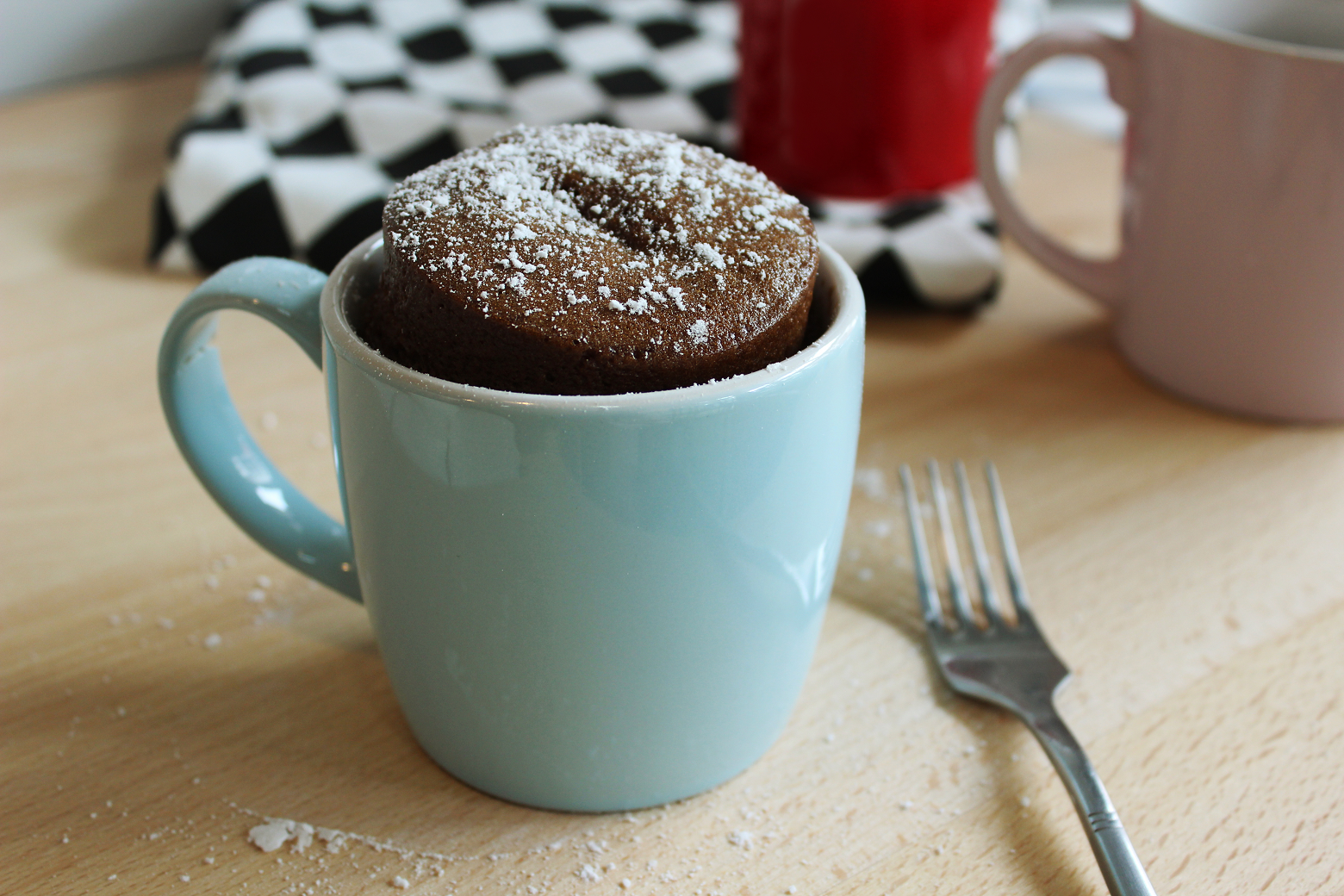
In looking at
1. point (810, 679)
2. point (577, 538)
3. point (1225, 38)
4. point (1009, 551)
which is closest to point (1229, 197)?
point (1225, 38)

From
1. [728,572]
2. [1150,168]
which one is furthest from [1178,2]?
[728,572]

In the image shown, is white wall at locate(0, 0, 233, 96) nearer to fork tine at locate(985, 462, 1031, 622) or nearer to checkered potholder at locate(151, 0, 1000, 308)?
checkered potholder at locate(151, 0, 1000, 308)

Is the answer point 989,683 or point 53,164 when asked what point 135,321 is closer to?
point 53,164

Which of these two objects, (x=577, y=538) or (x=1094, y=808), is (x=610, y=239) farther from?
(x=1094, y=808)

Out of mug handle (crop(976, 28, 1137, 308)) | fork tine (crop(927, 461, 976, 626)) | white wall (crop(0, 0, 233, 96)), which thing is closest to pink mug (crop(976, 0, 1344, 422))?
mug handle (crop(976, 28, 1137, 308))

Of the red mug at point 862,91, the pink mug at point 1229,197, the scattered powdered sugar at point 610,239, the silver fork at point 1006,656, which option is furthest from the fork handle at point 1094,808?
the red mug at point 862,91

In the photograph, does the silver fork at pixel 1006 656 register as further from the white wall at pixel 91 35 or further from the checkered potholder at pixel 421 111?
the white wall at pixel 91 35
